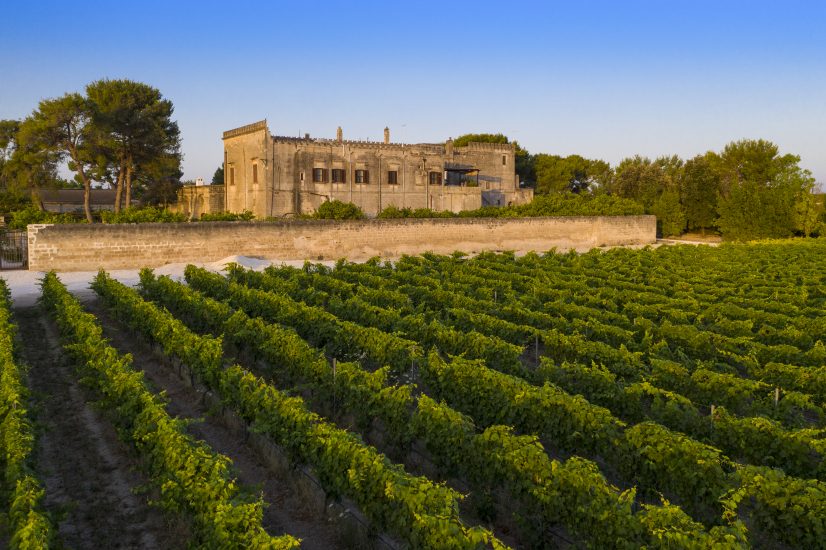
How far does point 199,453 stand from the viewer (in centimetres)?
701

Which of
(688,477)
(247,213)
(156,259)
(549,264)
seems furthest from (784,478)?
(247,213)

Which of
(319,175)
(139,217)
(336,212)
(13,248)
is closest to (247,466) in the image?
(139,217)

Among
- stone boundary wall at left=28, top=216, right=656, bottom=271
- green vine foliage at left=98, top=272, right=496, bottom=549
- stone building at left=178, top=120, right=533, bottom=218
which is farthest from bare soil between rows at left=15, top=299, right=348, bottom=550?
stone building at left=178, top=120, right=533, bottom=218

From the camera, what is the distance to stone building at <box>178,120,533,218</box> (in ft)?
130

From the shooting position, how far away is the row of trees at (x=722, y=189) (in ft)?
145

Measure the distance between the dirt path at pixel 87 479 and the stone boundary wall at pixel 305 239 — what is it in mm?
13726

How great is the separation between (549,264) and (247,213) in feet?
44.3

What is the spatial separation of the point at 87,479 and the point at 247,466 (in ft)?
6.23

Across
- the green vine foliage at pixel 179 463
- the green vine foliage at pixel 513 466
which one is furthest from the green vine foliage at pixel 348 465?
the green vine foliage at pixel 179 463

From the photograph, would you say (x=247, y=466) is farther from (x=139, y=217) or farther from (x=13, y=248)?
(x=13, y=248)

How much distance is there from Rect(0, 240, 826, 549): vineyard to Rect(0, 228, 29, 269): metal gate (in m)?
10.5

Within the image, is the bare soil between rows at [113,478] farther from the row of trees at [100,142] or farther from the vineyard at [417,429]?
the row of trees at [100,142]

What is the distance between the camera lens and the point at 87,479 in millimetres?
8234

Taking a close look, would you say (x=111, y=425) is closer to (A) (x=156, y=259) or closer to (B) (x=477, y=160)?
(A) (x=156, y=259)
